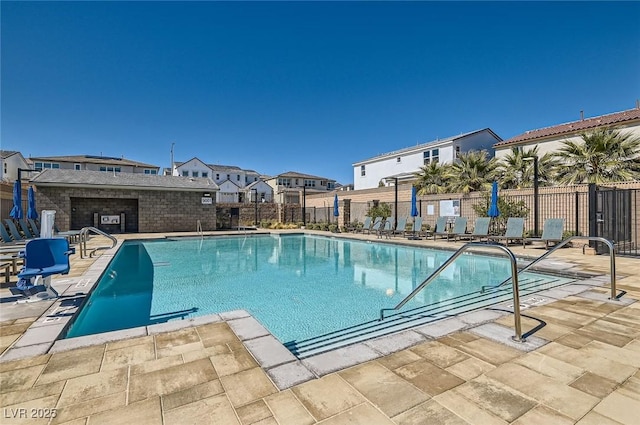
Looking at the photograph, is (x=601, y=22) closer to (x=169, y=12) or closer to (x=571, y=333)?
(x=571, y=333)

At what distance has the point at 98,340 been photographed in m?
3.05

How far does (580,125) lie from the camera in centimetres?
1794

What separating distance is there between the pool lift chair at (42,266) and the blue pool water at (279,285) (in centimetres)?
64

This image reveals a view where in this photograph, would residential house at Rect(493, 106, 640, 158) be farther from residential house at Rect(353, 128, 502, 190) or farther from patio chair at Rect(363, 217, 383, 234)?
patio chair at Rect(363, 217, 383, 234)

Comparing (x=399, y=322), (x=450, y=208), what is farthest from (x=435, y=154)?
(x=399, y=322)

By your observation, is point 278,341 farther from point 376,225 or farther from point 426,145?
point 426,145

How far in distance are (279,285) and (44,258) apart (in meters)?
4.11

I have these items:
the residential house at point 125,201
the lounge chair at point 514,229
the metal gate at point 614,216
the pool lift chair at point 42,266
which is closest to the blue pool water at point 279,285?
the pool lift chair at point 42,266

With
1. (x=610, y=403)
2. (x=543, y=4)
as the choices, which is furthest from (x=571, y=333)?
(x=543, y=4)

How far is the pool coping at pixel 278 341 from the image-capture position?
249cm

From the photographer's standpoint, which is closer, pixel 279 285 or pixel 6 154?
pixel 279 285

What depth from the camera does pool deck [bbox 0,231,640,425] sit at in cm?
188

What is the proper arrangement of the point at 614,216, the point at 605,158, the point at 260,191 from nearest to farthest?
the point at 614,216
the point at 605,158
the point at 260,191

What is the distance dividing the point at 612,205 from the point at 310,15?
12.2 m
